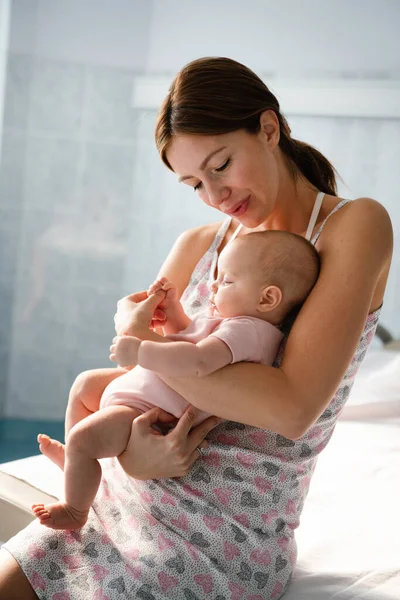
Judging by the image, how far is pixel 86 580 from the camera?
1409 millimetres

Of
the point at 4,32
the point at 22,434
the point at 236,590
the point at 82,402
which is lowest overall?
the point at 22,434

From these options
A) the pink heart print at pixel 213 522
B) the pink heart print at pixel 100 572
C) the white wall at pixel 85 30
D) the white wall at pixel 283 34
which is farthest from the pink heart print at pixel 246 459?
the white wall at pixel 85 30

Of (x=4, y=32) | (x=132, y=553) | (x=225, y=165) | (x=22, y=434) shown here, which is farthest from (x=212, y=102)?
(x=22, y=434)

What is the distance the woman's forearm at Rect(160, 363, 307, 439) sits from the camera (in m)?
1.30

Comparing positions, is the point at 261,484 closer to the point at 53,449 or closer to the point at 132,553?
the point at 132,553

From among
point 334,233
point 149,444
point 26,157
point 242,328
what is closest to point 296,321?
point 242,328

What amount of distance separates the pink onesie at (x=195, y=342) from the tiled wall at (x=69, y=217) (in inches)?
130

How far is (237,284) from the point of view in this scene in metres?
1.46

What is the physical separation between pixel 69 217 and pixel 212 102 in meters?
A: 3.71

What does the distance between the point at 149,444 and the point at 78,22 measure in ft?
13.9

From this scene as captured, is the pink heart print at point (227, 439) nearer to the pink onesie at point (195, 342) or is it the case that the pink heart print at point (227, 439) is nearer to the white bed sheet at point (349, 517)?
the pink onesie at point (195, 342)

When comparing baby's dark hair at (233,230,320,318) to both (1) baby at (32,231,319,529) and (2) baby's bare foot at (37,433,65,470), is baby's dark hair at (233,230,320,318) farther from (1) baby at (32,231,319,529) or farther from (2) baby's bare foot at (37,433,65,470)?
(2) baby's bare foot at (37,433,65,470)

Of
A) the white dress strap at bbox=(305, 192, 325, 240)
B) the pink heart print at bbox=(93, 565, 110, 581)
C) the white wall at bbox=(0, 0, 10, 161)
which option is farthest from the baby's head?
the white wall at bbox=(0, 0, 10, 161)

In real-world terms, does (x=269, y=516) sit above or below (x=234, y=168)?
below
